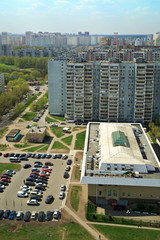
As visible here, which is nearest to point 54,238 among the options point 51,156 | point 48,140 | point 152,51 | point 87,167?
point 87,167

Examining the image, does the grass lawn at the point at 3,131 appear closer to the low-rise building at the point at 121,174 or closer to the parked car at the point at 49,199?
the low-rise building at the point at 121,174

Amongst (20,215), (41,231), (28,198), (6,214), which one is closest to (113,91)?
(28,198)

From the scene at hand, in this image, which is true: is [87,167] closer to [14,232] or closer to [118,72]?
[14,232]

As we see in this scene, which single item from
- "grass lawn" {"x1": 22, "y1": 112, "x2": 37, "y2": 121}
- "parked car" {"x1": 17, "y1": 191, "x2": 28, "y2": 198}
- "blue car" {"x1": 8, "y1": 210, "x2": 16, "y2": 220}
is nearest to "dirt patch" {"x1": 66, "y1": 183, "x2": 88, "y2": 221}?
"parked car" {"x1": 17, "y1": 191, "x2": 28, "y2": 198}

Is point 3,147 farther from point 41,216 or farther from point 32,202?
point 41,216

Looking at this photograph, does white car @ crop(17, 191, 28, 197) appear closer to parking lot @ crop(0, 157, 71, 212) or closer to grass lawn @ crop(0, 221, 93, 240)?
parking lot @ crop(0, 157, 71, 212)
